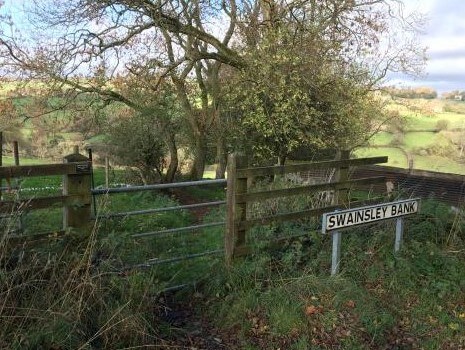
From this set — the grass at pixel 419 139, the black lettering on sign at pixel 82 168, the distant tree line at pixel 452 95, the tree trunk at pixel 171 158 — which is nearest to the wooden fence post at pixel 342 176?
the black lettering on sign at pixel 82 168

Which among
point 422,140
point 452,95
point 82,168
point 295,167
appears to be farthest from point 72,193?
point 452,95

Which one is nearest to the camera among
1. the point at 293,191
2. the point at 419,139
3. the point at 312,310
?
the point at 312,310

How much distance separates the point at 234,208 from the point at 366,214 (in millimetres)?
1533

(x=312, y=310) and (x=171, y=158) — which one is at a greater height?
(x=171, y=158)

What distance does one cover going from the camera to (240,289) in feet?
16.6

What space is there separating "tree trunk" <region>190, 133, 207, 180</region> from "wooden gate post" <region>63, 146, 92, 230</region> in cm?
1367

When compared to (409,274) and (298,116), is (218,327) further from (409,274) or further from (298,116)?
(298,116)

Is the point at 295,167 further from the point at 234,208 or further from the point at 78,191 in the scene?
the point at 78,191

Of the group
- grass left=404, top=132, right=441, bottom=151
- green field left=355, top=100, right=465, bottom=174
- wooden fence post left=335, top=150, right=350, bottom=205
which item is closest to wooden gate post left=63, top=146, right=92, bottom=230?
wooden fence post left=335, top=150, right=350, bottom=205

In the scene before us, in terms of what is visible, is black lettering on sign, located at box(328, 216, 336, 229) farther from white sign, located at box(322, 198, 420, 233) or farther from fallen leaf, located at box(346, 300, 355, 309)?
fallen leaf, located at box(346, 300, 355, 309)

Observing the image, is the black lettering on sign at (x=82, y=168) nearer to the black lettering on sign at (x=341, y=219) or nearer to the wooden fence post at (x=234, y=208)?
the wooden fence post at (x=234, y=208)

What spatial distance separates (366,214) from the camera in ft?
18.4

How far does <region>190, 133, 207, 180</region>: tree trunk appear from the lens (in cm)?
1833

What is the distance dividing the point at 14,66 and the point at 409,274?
13.6 metres
